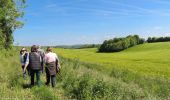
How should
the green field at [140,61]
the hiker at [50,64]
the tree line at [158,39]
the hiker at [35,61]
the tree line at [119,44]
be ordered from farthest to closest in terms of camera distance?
the tree line at [158,39]
the tree line at [119,44]
the green field at [140,61]
the hiker at [50,64]
the hiker at [35,61]

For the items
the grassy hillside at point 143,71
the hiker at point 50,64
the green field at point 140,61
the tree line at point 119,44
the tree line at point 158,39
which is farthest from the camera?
the tree line at point 158,39

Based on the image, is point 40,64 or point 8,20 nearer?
point 40,64

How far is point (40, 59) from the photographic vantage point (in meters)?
Answer: 15.3

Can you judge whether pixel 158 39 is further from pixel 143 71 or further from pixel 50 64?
pixel 50 64

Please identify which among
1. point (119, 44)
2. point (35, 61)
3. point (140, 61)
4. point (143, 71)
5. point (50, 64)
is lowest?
point (140, 61)

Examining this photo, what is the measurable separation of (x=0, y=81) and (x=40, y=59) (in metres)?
2.08

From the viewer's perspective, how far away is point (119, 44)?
126 metres

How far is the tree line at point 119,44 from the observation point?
12569cm

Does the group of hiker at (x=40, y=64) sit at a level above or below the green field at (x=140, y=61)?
above

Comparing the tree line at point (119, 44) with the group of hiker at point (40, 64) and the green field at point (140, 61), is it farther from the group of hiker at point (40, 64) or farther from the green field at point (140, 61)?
the group of hiker at point (40, 64)

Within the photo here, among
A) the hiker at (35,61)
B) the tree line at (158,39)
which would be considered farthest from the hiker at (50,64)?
the tree line at (158,39)

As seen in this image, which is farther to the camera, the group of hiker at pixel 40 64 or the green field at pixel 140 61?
the green field at pixel 140 61

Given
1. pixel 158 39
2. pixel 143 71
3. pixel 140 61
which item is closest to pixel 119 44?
pixel 158 39

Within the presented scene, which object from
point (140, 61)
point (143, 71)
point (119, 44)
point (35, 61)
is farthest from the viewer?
point (119, 44)
